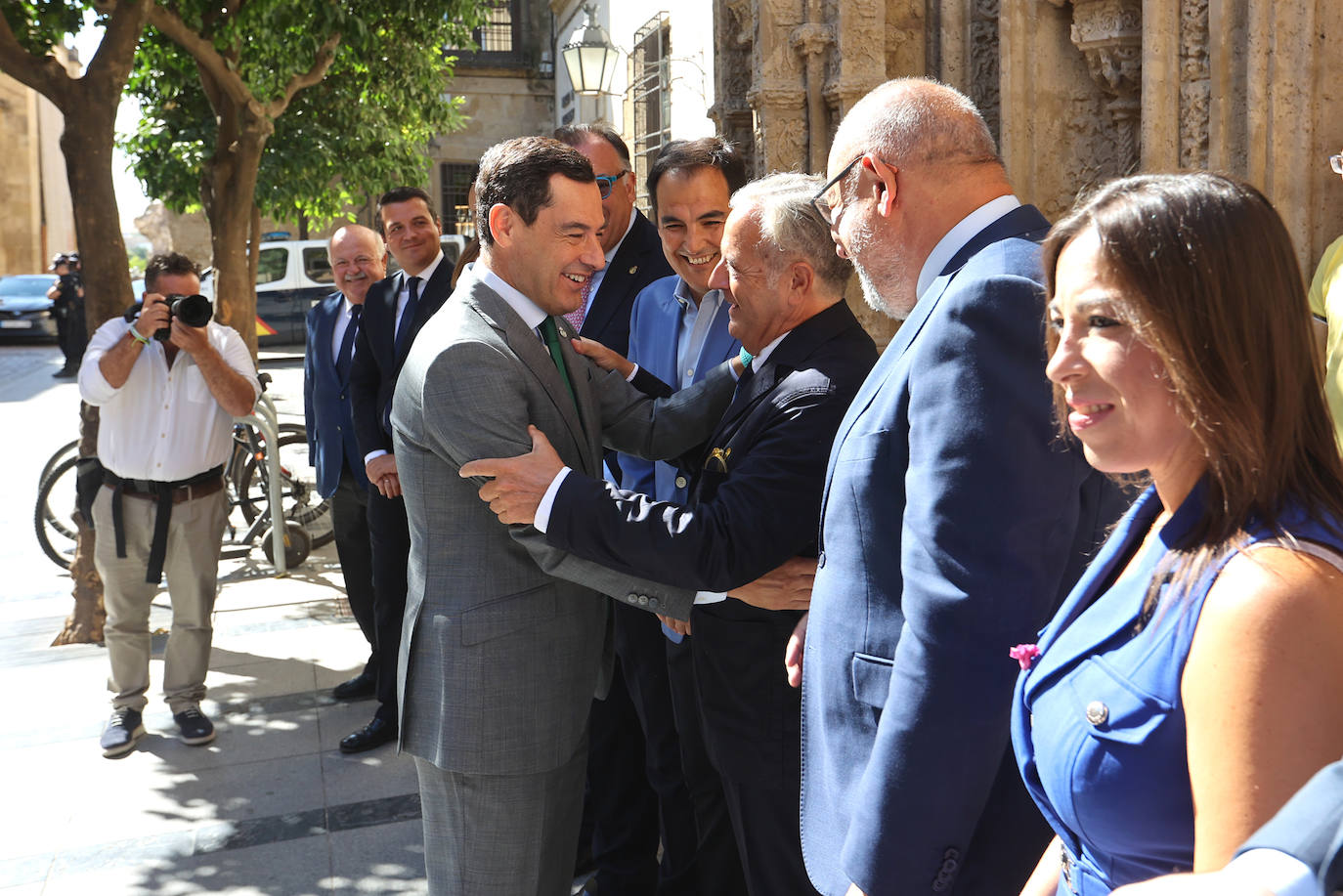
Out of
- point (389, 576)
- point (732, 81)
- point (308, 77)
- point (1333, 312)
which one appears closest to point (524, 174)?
point (1333, 312)

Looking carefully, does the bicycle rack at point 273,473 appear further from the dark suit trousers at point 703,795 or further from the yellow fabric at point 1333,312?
the yellow fabric at point 1333,312

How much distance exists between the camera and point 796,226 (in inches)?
102

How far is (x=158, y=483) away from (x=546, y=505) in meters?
3.31

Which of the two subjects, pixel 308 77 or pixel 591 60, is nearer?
pixel 308 77

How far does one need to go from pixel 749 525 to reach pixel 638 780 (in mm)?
1602

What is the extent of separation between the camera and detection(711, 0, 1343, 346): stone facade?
3.44m

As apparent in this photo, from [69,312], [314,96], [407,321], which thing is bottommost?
[407,321]

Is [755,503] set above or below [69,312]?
below

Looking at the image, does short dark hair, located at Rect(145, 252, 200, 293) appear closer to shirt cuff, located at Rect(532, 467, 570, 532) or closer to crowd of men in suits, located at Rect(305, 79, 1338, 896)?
crowd of men in suits, located at Rect(305, 79, 1338, 896)

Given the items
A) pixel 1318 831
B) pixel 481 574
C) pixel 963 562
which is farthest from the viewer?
pixel 481 574

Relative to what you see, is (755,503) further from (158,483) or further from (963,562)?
(158,483)

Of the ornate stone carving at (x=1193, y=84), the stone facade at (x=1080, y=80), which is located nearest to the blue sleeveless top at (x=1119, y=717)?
the stone facade at (x=1080, y=80)

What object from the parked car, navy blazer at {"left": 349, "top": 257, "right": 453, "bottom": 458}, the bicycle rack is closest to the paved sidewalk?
the bicycle rack

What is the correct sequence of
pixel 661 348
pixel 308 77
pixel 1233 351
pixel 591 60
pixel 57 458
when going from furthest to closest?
pixel 591 60 → pixel 308 77 → pixel 57 458 → pixel 661 348 → pixel 1233 351
